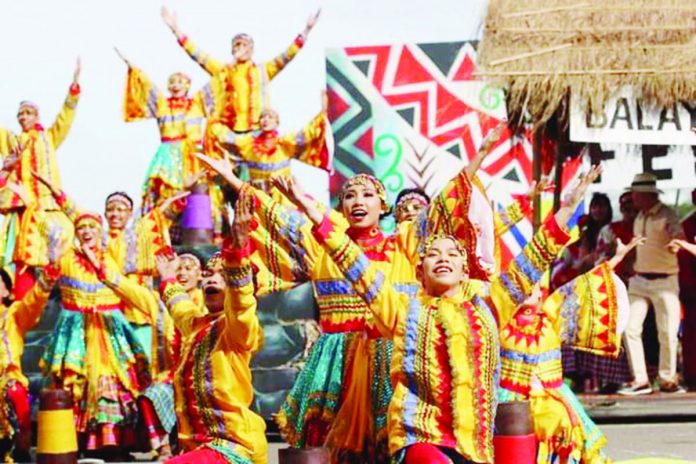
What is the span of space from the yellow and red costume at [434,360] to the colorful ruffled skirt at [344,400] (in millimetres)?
545

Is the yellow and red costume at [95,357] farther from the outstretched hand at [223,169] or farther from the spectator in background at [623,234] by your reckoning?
the outstretched hand at [223,169]

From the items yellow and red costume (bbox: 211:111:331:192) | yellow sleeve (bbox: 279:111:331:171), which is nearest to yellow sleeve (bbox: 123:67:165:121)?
yellow and red costume (bbox: 211:111:331:192)

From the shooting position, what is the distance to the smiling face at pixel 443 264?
7.07 metres

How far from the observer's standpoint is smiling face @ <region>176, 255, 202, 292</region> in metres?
8.55

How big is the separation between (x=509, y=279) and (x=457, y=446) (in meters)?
0.74

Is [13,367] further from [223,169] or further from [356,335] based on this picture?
[223,169]

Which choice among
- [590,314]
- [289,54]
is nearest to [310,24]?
[289,54]

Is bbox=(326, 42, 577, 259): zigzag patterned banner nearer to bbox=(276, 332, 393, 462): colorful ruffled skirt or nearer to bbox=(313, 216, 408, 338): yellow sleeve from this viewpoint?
bbox=(276, 332, 393, 462): colorful ruffled skirt

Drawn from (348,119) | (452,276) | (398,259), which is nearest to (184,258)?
(398,259)

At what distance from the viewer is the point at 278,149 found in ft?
48.2

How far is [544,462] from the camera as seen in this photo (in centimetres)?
900

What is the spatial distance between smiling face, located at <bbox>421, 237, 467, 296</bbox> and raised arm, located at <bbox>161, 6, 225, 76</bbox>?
27.7 feet

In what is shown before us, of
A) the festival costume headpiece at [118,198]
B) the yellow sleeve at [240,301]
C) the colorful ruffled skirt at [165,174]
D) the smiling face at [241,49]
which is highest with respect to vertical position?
the smiling face at [241,49]

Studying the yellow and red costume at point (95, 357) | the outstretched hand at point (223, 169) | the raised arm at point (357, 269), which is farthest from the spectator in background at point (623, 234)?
the outstretched hand at point (223, 169)
